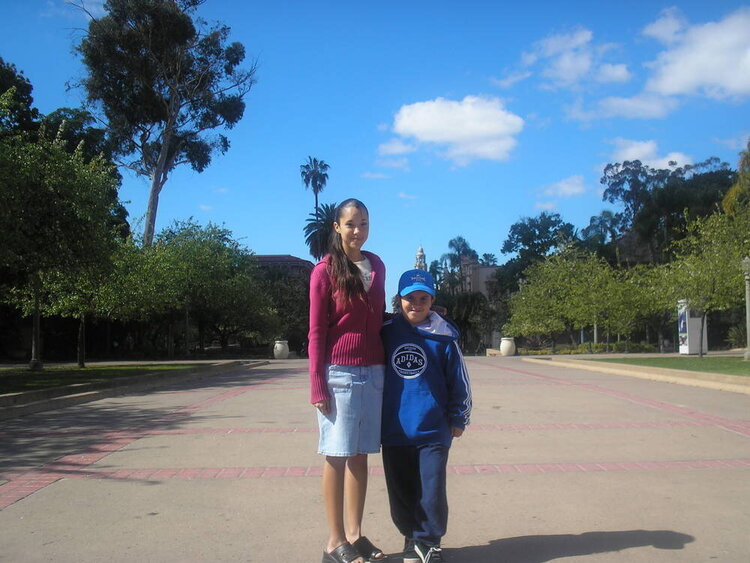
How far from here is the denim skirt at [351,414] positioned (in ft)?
10.8

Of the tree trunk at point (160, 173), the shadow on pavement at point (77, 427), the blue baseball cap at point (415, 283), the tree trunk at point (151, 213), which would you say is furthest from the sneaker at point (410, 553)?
the tree trunk at point (160, 173)

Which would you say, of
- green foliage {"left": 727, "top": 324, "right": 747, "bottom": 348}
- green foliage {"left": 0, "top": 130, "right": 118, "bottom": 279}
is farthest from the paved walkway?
green foliage {"left": 727, "top": 324, "right": 747, "bottom": 348}

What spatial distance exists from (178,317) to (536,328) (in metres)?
19.8

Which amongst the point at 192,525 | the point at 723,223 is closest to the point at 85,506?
the point at 192,525

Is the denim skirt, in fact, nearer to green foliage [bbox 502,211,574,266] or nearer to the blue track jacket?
the blue track jacket

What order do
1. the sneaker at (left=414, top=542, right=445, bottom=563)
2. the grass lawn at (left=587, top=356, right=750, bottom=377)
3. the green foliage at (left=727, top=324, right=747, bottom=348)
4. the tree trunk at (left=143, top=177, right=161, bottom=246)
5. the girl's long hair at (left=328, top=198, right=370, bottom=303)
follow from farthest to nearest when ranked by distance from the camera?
the green foliage at (left=727, top=324, right=747, bottom=348) < the tree trunk at (left=143, top=177, right=161, bottom=246) < the grass lawn at (left=587, top=356, right=750, bottom=377) < the girl's long hair at (left=328, top=198, right=370, bottom=303) < the sneaker at (left=414, top=542, right=445, bottom=563)

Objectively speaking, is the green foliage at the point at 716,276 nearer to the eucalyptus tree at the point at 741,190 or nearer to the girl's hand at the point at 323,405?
the eucalyptus tree at the point at 741,190

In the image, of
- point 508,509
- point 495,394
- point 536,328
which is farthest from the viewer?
point 536,328

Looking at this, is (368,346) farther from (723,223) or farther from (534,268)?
(534,268)

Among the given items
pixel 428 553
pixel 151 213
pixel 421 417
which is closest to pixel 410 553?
pixel 428 553

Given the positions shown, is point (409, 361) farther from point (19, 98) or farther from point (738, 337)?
point (738, 337)

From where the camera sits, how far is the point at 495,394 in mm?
11984

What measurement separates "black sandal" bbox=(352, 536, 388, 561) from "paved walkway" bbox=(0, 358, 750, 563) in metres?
0.30

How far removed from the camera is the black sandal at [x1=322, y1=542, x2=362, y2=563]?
10.8ft
